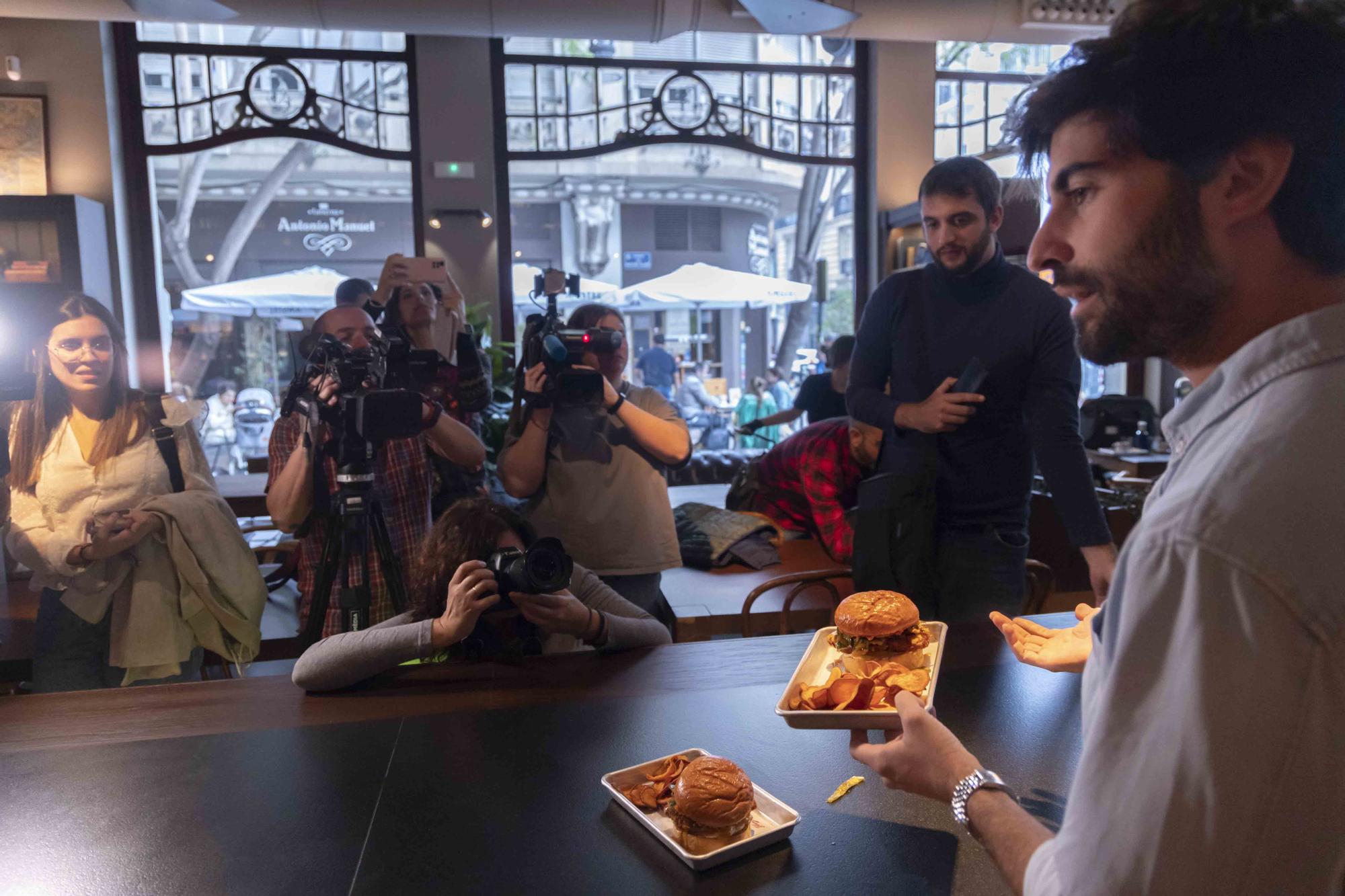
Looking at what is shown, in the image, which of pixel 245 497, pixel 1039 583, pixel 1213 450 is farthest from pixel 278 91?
pixel 1213 450

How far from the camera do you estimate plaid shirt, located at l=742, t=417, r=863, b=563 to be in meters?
3.19

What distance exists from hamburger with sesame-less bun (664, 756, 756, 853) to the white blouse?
1569mm

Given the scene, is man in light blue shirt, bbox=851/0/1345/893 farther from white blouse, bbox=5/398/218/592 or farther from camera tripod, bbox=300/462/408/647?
white blouse, bbox=5/398/218/592

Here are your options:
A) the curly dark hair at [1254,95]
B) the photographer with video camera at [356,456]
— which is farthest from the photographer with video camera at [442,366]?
the curly dark hair at [1254,95]

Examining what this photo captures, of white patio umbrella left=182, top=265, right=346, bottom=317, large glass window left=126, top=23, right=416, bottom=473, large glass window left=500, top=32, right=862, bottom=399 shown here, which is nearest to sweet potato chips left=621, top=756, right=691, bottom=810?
large glass window left=500, top=32, right=862, bottom=399

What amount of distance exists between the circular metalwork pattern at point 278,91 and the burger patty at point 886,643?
5064mm

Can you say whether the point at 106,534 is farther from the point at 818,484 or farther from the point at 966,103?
the point at 966,103

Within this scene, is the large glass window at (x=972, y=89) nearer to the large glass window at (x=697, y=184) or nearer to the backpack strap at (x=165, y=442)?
the large glass window at (x=697, y=184)

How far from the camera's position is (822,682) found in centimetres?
129

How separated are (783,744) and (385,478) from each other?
49.8 inches

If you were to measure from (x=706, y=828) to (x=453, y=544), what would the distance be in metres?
0.88

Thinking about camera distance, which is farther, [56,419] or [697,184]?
[697,184]

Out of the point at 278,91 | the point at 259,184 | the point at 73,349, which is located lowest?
the point at 73,349

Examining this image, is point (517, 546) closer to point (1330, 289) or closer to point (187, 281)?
point (1330, 289)
